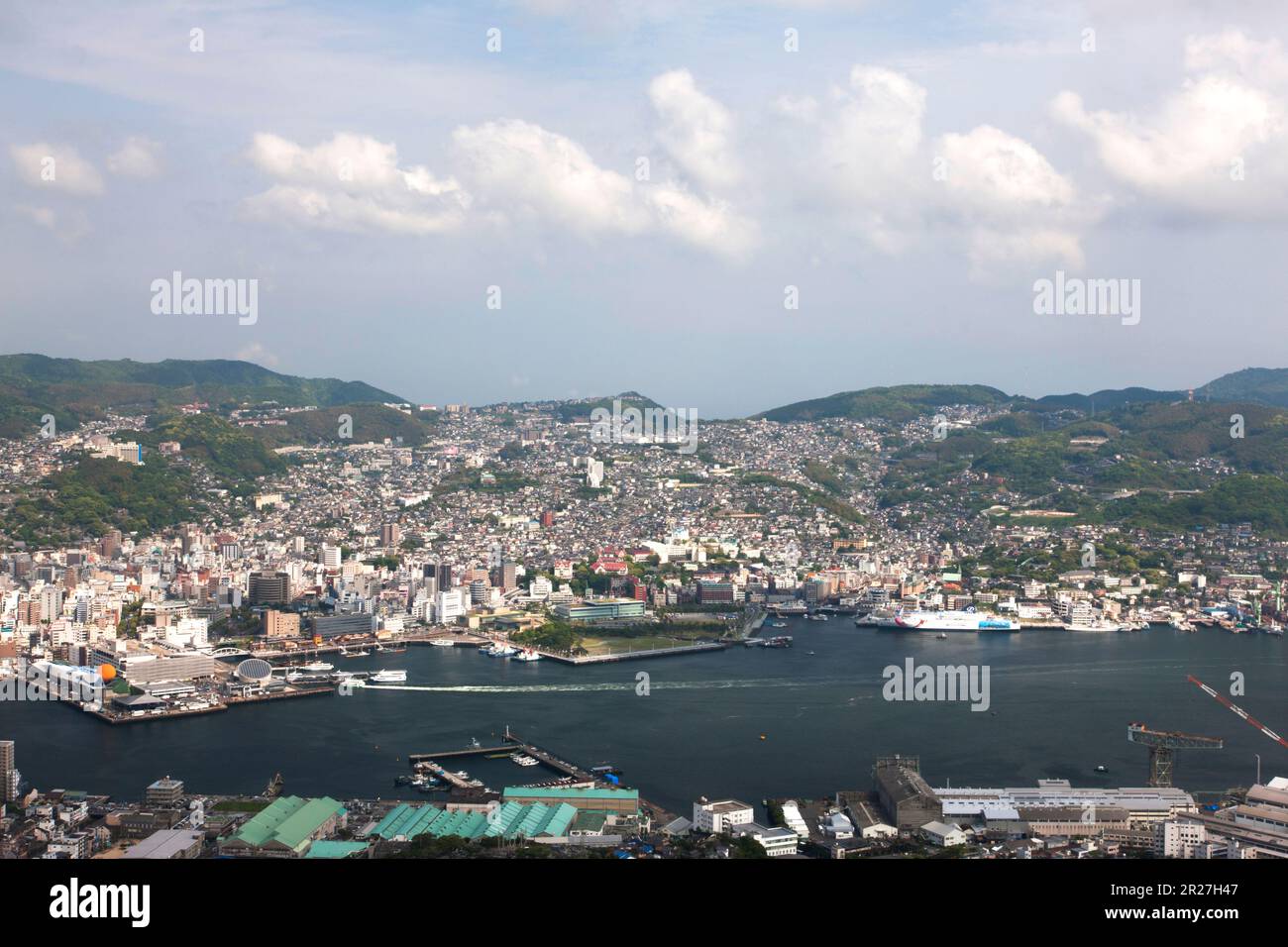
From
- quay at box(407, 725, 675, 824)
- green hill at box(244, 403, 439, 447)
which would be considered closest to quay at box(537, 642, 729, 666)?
quay at box(407, 725, 675, 824)

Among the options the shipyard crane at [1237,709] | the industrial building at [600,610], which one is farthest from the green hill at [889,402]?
the shipyard crane at [1237,709]

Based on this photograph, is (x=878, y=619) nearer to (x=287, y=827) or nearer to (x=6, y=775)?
(x=287, y=827)

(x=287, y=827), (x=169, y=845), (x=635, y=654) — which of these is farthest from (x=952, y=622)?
(x=169, y=845)

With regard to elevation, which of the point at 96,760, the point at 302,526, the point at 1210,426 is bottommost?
the point at 96,760

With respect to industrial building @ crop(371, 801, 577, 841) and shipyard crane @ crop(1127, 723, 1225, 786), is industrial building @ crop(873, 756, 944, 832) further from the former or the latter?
industrial building @ crop(371, 801, 577, 841)

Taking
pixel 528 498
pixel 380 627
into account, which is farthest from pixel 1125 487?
pixel 380 627
